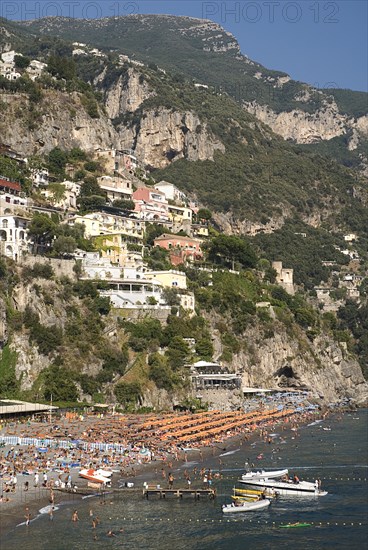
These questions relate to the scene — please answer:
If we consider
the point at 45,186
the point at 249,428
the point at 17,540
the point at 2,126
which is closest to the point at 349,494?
the point at 17,540

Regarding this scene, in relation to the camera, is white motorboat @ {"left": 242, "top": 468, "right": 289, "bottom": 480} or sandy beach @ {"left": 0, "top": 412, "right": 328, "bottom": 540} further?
white motorboat @ {"left": 242, "top": 468, "right": 289, "bottom": 480}

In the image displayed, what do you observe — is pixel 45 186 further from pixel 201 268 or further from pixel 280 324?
pixel 280 324

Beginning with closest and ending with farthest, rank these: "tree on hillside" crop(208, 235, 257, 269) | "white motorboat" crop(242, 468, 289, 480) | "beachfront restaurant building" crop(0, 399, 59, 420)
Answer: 1. "white motorboat" crop(242, 468, 289, 480)
2. "beachfront restaurant building" crop(0, 399, 59, 420)
3. "tree on hillside" crop(208, 235, 257, 269)

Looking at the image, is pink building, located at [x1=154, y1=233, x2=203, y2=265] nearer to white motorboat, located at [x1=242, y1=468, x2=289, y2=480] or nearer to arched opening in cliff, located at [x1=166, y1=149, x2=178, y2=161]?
white motorboat, located at [x1=242, y1=468, x2=289, y2=480]

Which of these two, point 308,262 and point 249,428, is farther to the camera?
point 308,262

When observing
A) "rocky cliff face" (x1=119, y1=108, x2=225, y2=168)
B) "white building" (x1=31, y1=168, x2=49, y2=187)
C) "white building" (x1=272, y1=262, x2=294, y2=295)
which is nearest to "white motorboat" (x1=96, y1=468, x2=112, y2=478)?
"white building" (x1=31, y1=168, x2=49, y2=187)

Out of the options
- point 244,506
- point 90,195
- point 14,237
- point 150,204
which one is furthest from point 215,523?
point 150,204
